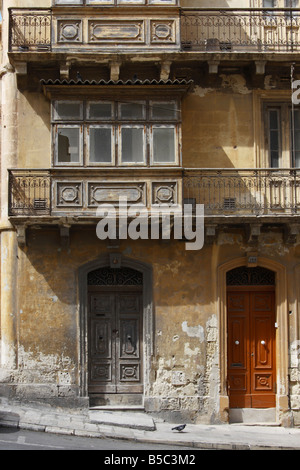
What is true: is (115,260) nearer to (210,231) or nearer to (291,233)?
(210,231)

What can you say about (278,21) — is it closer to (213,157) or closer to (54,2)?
(213,157)

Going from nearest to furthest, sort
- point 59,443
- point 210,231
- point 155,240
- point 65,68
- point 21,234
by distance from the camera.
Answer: point 59,443, point 21,234, point 210,231, point 65,68, point 155,240

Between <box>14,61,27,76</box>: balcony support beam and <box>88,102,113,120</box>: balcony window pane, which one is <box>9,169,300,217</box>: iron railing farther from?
<box>14,61,27,76</box>: balcony support beam

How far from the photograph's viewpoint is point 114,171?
14852 millimetres

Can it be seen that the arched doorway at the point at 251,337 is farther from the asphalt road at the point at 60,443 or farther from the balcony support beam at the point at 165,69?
the balcony support beam at the point at 165,69

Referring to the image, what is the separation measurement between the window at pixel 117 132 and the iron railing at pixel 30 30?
1.60 meters

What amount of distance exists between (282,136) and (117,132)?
13.3 feet

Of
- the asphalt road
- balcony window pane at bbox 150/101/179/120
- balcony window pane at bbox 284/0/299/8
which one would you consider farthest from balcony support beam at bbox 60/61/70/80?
the asphalt road

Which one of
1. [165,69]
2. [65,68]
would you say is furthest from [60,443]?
[165,69]

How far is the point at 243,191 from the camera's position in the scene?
1547 centimetres

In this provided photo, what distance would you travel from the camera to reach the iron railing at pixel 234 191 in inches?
595

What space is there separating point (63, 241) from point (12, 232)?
1269mm

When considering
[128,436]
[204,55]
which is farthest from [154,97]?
[128,436]

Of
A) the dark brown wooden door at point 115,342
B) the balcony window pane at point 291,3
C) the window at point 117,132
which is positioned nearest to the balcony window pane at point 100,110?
the window at point 117,132
